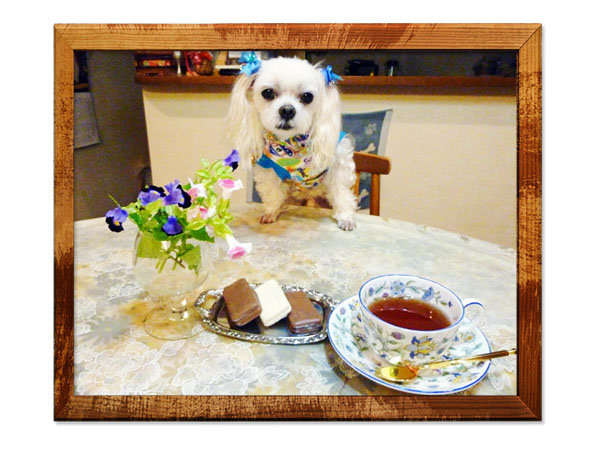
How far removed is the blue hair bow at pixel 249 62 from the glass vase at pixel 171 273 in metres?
0.30

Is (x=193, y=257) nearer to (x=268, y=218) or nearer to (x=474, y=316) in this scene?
(x=268, y=218)

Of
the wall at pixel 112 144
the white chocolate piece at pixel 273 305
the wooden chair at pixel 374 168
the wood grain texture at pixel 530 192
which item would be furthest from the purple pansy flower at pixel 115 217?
the wood grain texture at pixel 530 192

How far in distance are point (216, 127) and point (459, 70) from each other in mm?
419

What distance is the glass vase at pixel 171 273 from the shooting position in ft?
1.86

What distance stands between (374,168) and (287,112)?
0.70ft

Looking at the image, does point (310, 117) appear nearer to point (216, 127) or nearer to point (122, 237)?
point (216, 127)

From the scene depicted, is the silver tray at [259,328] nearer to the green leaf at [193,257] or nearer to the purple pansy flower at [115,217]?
the green leaf at [193,257]

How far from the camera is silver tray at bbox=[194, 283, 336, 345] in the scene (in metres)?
0.56

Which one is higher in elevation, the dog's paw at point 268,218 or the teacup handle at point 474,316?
the dog's paw at point 268,218

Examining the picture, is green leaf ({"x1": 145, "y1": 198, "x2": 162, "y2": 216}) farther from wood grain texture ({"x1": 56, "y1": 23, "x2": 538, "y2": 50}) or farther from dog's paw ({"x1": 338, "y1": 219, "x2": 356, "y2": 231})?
dog's paw ({"x1": 338, "y1": 219, "x2": 356, "y2": 231})

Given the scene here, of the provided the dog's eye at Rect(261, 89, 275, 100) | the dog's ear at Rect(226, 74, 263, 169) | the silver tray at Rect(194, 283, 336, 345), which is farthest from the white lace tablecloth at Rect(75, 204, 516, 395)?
the dog's eye at Rect(261, 89, 275, 100)

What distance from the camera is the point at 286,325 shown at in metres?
0.59

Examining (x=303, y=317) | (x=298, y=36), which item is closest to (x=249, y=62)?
(x=298, y=36)

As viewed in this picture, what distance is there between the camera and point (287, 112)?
2.67 feet
